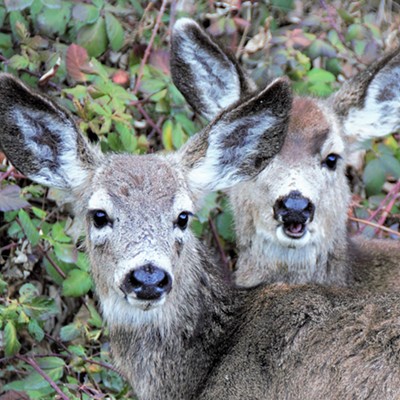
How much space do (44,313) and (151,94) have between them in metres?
1.80

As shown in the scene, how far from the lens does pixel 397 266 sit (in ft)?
23.0

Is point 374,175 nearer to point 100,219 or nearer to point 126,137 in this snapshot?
point 126,137

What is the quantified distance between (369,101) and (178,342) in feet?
8.17

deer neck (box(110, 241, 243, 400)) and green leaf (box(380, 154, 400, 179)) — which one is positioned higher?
green leaf (box(380, 154, 400, 179))

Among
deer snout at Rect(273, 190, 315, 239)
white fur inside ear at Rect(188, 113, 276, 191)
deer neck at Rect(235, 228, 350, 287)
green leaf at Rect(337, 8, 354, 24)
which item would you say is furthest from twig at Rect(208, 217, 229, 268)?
green leaf at Rect(337, 8, 354, 24)

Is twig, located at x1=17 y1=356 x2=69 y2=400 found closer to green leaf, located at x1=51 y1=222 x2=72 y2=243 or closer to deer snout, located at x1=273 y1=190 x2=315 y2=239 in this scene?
green leaf, located at x1=51 y1=222 x2=72 y2=243

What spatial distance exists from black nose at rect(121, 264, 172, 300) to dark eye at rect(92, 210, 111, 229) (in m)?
0.42

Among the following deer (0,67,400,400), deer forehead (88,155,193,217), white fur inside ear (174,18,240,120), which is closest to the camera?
deer (0,67,400,400)

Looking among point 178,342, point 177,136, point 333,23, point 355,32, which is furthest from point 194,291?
point 333,23

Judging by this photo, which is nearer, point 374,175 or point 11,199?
point 11,199

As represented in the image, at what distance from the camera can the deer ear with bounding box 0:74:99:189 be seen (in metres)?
5.77

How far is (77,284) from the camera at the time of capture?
6.66 m

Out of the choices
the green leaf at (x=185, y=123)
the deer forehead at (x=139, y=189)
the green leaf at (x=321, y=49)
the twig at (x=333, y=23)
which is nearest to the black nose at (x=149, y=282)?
the deer forehead at (x=139, y=189)

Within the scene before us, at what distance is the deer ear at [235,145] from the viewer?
596 centimetres
